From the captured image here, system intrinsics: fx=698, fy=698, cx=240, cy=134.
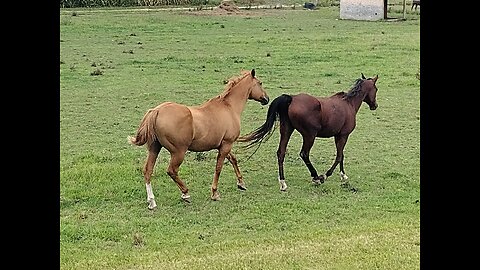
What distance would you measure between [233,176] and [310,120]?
85 cm

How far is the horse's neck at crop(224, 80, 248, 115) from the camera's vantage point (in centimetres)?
505

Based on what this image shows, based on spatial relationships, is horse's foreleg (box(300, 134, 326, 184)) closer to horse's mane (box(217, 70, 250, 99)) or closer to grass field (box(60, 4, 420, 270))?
grass field (box(60, 4, 420, 270))

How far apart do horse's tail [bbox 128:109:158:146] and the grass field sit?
440 millimetres

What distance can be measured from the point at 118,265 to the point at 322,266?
1.04 meters

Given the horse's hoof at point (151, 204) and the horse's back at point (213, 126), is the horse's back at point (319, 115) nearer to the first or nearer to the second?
the horse's back at point (213, 126)

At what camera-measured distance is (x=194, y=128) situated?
→ 474 cm

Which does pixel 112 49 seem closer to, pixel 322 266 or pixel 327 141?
pixel 327 141

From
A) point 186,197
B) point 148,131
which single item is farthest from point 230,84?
point 186,197

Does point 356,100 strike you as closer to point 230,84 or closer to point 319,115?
point 319,115

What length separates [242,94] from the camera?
5113 mm
